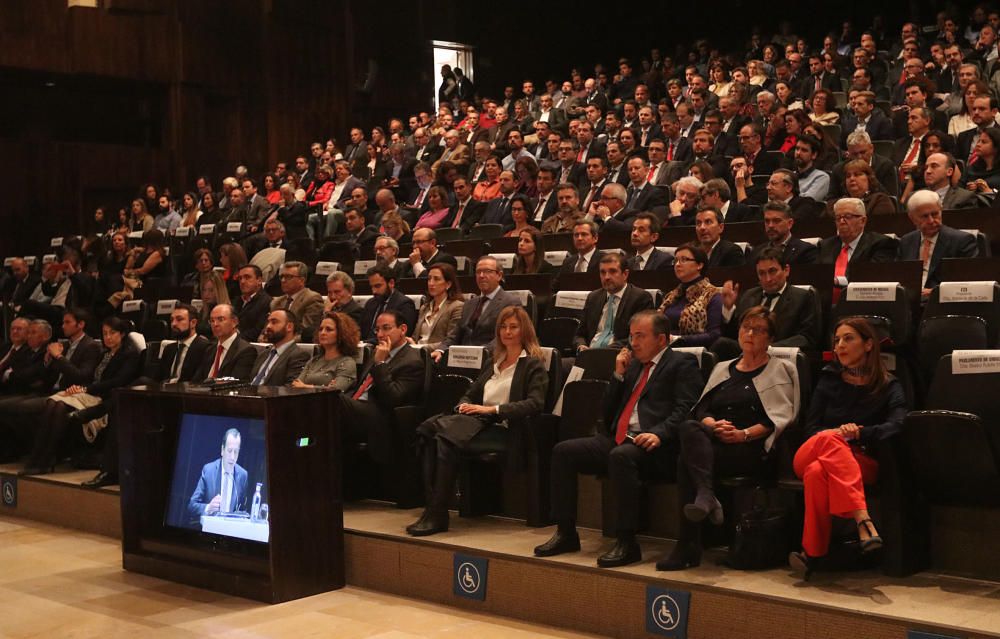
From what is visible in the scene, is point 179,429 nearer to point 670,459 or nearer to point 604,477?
point 604,477

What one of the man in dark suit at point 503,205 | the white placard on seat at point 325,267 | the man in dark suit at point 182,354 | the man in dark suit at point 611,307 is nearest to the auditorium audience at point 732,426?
the man in dark suit at point 611,307

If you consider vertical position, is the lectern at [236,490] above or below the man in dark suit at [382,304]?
below

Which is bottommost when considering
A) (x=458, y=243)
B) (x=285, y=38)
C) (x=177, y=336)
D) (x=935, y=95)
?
(x=177, y=336)

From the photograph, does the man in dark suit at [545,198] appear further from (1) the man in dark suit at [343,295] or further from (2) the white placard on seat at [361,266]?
(1) the man in dark suit at [343,295]

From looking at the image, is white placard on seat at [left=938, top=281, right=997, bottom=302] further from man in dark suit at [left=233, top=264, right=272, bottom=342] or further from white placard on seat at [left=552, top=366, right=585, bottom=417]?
man in dark suit at [left=233, top=264, right=272, bottom=342]

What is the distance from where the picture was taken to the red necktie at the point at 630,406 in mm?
3832

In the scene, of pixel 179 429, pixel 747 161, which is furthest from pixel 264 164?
pixel 179 429

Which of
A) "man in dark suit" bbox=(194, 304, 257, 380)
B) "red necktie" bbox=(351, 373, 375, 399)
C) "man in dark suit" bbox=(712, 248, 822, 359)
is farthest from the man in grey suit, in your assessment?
"man in dark suit" bbox=(712, 248, 822, 359)

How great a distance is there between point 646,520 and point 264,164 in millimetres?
11050

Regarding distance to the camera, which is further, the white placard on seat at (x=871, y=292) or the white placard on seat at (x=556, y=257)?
the white placard on seat at (x=556, y=257)

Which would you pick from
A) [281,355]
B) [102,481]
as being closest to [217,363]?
[281,355]

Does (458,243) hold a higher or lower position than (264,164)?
lower

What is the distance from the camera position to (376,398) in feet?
15.2

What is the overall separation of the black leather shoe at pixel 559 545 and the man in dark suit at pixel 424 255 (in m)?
2.72
